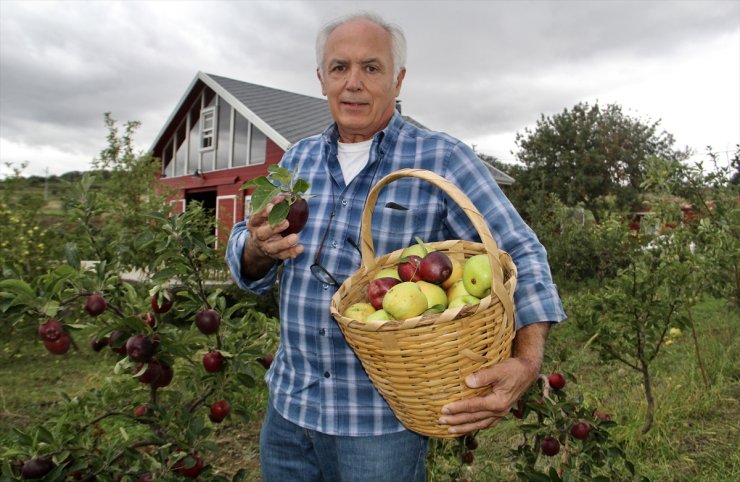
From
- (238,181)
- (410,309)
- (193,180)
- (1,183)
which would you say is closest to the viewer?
(410,309)

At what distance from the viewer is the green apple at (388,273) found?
4.84 feet

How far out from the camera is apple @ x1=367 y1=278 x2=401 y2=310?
1.40m

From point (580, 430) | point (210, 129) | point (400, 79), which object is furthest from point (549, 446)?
point (210, 129)

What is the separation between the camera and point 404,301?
1260 mm

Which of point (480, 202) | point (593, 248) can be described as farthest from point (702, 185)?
point (593, 248)

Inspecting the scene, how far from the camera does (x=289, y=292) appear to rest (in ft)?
5.60

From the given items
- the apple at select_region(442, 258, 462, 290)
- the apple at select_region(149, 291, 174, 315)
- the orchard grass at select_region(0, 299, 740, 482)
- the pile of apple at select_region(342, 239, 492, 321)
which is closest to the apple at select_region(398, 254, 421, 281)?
the pile of apple at select_region(342, 239, 492, 321)

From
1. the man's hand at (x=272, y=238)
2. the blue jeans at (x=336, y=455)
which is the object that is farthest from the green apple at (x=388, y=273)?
the blue jeans at (x=336, y=455)

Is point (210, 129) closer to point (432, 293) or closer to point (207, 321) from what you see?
point (207, 321)

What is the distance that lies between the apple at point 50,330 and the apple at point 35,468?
358 mm

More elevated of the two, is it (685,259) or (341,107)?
(341,107)

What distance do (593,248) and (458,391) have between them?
31.4 ft

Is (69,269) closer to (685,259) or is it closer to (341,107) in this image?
(341,107)

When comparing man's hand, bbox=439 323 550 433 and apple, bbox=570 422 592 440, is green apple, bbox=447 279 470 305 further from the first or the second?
apple, bbox=570 422 592 440
